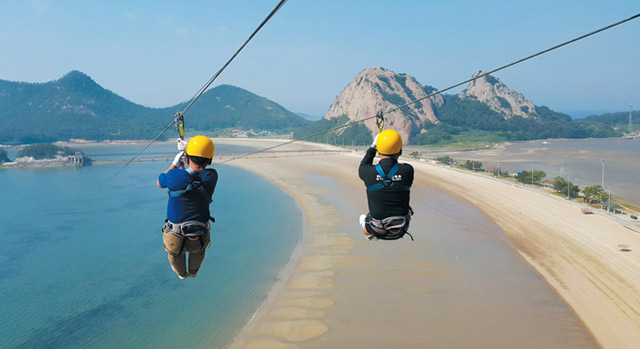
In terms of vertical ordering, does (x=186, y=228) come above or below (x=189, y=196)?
below

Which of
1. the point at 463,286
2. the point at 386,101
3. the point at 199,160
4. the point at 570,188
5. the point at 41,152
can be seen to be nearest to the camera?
the point at 199,160

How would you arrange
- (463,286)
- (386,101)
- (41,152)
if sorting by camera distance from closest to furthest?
(463,286) → (41,152) → (386,101)

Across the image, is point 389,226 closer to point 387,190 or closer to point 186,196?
point 387,190

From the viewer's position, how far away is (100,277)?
73.7 feet

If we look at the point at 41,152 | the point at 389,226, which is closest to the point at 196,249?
the point at 389,226

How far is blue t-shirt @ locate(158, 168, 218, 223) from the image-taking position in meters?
4.76

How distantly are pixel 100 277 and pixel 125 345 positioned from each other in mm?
9345

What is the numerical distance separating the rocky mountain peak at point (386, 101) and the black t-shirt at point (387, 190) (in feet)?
420

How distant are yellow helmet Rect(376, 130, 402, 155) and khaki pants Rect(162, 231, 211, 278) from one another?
9.50ft

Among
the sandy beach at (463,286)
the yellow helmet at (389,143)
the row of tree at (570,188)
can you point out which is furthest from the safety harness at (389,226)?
the row of tree at (570,188)

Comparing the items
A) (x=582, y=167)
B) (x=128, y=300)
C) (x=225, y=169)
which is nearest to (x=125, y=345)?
(x=128, y=300)

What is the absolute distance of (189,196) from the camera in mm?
4992

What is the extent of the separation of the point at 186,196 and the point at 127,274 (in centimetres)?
2107

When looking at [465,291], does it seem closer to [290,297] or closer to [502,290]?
[502,290]
